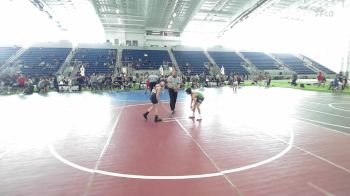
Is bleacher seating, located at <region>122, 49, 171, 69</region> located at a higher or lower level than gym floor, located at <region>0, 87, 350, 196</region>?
higher

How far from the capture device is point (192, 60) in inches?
1763

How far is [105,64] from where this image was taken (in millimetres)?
39094

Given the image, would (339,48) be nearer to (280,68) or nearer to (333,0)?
(333,0)

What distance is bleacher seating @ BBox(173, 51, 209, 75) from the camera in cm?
4169

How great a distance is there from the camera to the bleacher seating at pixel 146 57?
40906 millimetres

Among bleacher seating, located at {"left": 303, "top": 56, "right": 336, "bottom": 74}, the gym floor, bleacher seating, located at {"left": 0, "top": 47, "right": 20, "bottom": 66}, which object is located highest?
bleacher seating, located at {"left": 0, "top": 47, "right": 20, "bottom": 66}

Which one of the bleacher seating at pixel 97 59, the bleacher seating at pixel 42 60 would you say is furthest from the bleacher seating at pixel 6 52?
the bleacher seating at pixel 97 59

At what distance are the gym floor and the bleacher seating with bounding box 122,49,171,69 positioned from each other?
2975 centimetres

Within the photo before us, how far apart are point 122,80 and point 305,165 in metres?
22.6

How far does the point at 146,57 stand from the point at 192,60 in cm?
792

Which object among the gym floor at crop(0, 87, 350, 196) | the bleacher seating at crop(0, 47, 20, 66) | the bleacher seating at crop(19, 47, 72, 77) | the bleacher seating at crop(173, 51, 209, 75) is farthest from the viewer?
the bleacher seating at crop(173, 51, 209, 75)

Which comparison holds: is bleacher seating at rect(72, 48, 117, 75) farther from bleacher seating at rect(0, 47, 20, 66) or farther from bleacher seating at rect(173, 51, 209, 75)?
bleacher seating at rect(173, 51, 209, 75)

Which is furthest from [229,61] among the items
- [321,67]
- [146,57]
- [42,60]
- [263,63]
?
[42,60]

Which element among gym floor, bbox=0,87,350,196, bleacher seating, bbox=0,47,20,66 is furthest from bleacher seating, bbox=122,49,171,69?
gym floor, bbox=0,87,350,196
